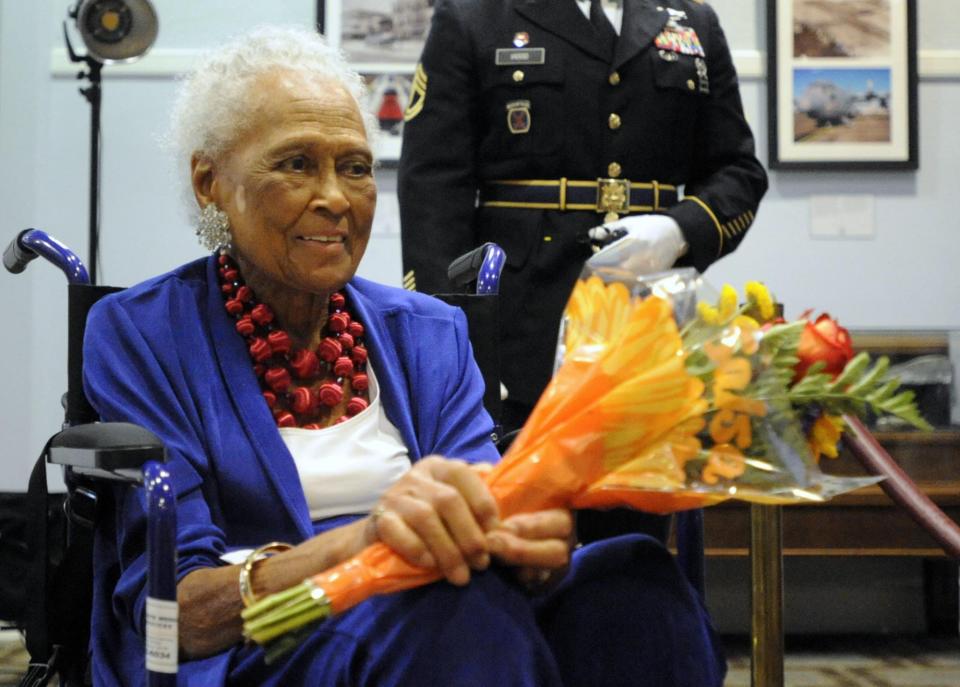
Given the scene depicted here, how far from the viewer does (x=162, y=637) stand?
0.99m

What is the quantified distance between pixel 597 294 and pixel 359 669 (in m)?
0.37

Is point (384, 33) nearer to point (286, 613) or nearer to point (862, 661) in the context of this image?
point (862, 661)

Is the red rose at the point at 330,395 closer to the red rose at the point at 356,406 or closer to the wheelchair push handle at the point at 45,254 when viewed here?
the red rose at the point at 356,406

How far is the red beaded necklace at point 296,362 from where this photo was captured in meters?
1.40

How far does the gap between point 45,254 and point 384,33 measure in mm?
2423

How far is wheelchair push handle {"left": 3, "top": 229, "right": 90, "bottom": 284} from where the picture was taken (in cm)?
164

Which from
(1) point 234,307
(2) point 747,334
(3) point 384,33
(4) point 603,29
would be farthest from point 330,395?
(3) point 384,33

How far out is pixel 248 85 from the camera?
141 centimetres

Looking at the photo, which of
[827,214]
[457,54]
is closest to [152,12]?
[457,54]

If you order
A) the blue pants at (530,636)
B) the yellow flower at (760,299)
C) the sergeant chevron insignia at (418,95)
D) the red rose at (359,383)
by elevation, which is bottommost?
the blue pants at (530,636)

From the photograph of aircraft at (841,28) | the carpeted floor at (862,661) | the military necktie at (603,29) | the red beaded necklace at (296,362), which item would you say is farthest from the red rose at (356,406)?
the photograph of aircraft at (841,28)

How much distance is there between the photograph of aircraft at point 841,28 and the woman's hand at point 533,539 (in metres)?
3.16

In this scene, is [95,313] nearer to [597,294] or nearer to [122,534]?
[122,534]

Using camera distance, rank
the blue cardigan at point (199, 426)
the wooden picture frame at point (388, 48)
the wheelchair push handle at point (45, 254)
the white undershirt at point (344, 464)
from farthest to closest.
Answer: the wooden picture frame at point (388, 48)
the wheelchair push handle at point (45, 254)
the white undershirt at point (344, 464)
the blue cardigan at point (199, 426)
